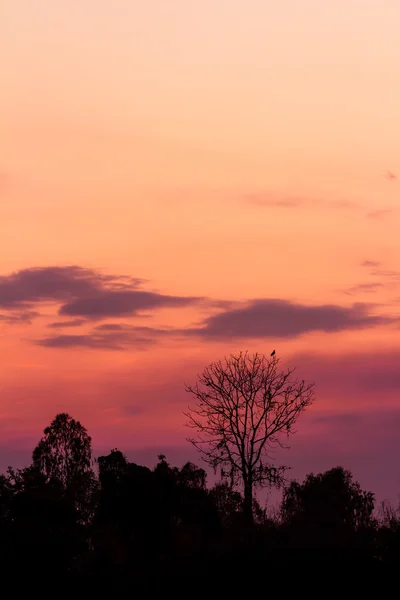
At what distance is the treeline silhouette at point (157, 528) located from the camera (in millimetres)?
57000

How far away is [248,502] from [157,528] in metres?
11.6

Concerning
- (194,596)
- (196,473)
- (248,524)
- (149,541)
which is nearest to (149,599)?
(194,596)

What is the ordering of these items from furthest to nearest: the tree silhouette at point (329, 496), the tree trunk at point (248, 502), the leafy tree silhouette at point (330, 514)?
1. the tree silhouette at point (329, 496)
2. the tree trunk at point (248, 502)
3. the leafy tree silhouette at point (330, 514)

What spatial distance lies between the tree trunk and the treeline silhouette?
924 mm

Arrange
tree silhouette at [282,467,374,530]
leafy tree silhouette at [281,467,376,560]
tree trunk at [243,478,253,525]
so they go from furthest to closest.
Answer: tree silhouette at [282,467,374,530] → tree trunk at [243,478,253,525] → leafy tree silhouette at [281,467,376,560]

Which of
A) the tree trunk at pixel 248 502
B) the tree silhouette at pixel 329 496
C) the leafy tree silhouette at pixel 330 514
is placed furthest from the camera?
the tree silhouette at pixel 329 496

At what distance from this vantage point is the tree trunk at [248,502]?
252ft

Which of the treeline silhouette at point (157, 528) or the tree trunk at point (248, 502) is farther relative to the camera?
the tree trunk at point (248, 502)

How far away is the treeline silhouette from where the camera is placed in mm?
57000

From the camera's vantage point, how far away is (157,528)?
88812mm

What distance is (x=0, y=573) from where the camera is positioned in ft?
212

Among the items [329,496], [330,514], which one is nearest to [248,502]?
[330,514]

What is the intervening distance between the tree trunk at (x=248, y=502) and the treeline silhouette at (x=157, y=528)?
3.03ft

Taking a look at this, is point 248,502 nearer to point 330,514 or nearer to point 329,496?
point 330,514
